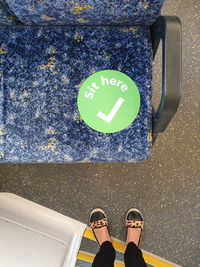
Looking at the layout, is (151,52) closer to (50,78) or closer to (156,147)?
(50,78)

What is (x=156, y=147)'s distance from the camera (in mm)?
1304

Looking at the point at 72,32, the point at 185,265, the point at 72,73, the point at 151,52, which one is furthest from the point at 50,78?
the point at 185,265

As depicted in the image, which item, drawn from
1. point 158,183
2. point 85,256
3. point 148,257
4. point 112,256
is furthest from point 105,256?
point 158,183

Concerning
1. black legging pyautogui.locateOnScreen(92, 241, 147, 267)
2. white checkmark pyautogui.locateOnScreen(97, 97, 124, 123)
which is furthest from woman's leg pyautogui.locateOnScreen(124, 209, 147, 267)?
white checkmark pyautogui.locateOnScreen(97, 97, 124, 123)

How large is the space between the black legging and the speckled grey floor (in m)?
0.11

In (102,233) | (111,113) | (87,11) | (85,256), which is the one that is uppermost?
(87,11)

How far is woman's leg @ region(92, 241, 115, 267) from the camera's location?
120cm

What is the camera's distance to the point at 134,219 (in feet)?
4.27

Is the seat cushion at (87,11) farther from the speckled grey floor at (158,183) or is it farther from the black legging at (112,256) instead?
the black legging at (112,256)

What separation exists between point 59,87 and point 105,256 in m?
0.92

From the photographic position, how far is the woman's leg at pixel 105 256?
1.20 meters

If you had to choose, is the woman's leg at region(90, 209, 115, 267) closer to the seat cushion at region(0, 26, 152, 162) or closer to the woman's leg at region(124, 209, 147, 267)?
the woman's leg at region(124, 209, 147, 267)

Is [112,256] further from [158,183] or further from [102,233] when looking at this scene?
[158,183]

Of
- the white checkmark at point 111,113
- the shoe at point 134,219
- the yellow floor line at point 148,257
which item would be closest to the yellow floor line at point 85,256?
the yellow floor line at point 148,257
